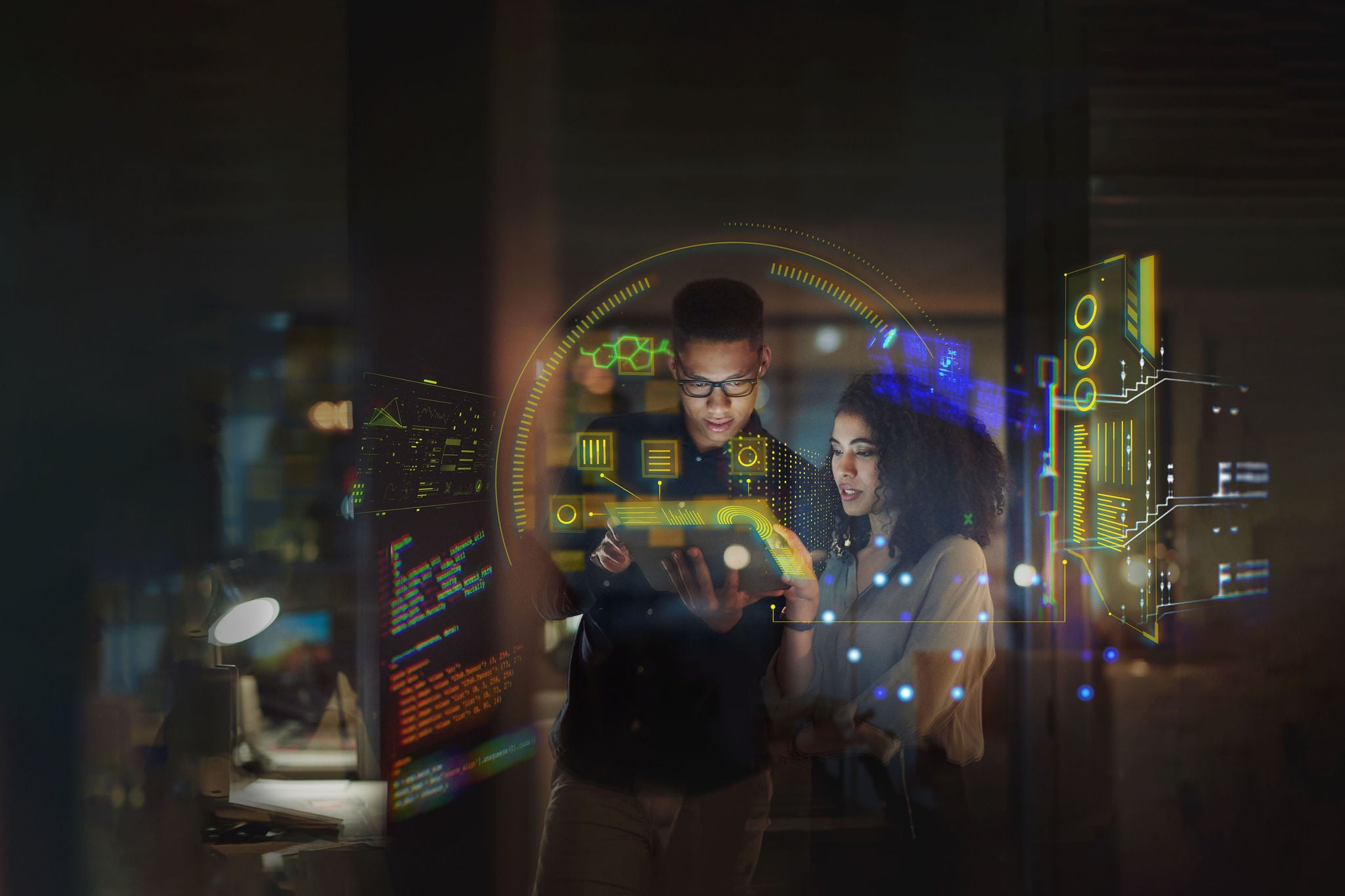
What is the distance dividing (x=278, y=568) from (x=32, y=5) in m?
1.17

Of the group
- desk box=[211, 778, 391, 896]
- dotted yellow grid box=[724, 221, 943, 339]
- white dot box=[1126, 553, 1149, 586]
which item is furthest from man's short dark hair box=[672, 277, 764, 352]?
desk box=[211, 778, 391, 896]

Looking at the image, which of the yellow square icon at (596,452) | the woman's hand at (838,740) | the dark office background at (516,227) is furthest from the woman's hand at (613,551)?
the woman's hand at (838,740)

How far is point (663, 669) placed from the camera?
1.32 meters

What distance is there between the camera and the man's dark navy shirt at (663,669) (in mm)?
1303

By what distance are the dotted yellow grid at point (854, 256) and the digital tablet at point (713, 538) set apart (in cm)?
46

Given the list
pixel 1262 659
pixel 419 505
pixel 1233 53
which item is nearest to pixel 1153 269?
pixel 1233 53

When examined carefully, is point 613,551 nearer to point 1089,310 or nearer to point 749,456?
point 749,456

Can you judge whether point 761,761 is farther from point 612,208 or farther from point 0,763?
point 0,763

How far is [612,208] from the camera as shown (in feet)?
4.32

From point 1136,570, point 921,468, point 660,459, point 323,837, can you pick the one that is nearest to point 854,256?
point 921,468

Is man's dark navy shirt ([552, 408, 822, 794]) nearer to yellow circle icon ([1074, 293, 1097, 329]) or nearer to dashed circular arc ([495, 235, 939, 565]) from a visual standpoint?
dashed circular arc ([495, 235, 939, 565])

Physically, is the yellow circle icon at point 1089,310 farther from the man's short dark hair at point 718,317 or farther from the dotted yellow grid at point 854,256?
the man's short dark hair at point 718,317

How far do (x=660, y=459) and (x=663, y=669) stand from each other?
39 centimetres

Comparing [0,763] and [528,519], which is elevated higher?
[528,519]
